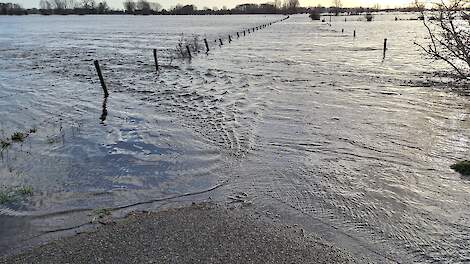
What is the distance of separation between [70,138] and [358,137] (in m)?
9.21

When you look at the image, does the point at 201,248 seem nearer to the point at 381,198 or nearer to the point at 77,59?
the point at 381,198

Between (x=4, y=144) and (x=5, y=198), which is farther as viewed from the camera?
(x=4, y=144)

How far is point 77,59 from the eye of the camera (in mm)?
37000

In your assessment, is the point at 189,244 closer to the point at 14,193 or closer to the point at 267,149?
the point at 14,193

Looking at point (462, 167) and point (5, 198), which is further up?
point (462, 167)

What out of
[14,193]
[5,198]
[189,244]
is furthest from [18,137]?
[189,244]

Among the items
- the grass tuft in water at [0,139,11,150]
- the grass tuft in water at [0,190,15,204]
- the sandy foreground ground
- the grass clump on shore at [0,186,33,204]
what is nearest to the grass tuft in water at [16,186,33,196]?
the grass clump on shore at [0,186,33,204]

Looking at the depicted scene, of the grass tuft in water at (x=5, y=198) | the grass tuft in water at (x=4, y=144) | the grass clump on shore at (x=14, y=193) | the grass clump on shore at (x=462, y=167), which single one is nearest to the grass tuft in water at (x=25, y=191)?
the grass clump on shore at (x=14, y=193)

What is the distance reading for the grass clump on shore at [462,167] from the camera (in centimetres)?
977

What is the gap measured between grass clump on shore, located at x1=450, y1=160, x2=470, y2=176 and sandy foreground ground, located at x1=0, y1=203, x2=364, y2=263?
5097mm

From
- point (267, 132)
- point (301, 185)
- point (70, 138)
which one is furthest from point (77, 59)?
point (301, 185)

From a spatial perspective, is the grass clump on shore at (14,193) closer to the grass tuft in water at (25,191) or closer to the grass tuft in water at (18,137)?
the grass tuft in water at (25,191)

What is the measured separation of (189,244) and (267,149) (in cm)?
572

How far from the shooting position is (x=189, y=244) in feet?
21.1
